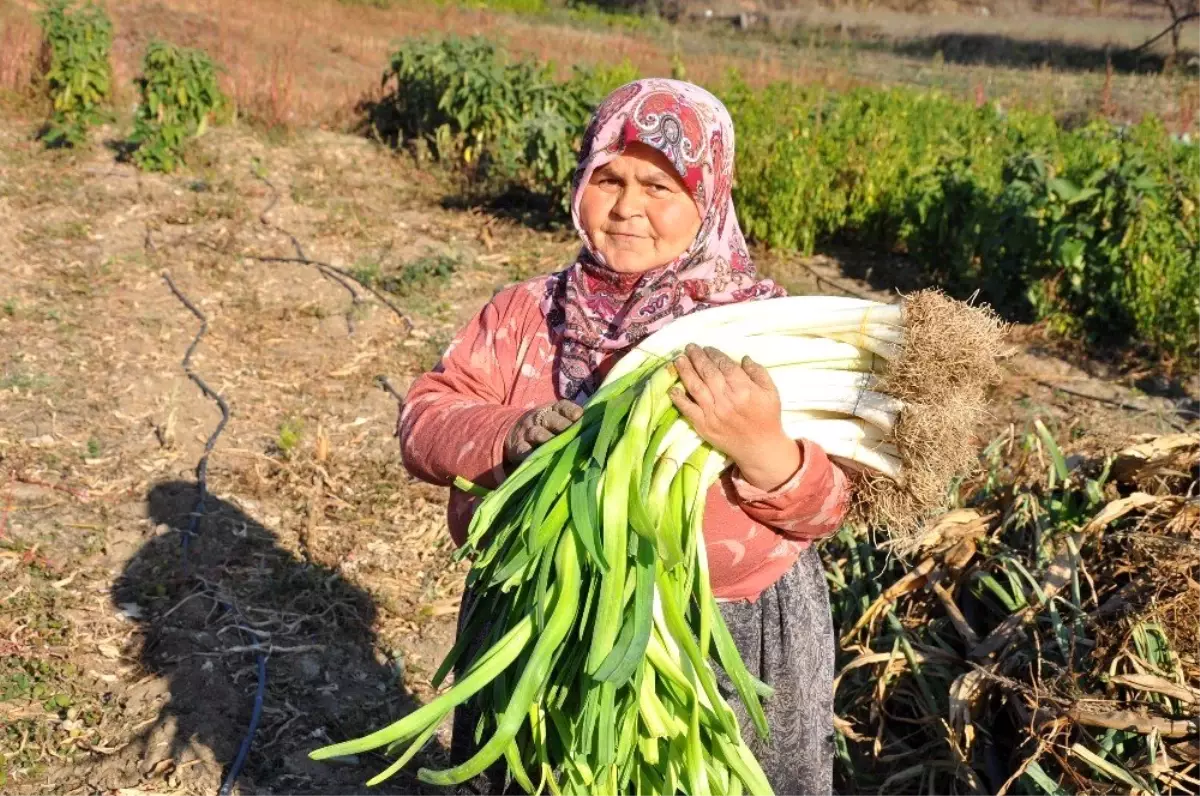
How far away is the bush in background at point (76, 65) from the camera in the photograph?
814cm

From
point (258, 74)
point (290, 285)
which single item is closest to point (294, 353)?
point (290, 285)

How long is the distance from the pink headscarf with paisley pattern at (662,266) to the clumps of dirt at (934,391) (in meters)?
0.32

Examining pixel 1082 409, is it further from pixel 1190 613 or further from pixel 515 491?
pixel 515 491

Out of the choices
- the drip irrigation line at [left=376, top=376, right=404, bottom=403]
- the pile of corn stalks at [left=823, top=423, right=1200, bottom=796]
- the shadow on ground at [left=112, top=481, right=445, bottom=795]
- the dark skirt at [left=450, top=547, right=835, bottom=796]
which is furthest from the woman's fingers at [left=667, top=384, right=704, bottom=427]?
the drip irrigation line at [left=376, top=376, right=404, bottom=403]

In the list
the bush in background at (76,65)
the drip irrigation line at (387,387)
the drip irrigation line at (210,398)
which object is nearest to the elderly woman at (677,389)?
the drip irrigation line at (210,398)

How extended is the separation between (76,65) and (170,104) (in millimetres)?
939

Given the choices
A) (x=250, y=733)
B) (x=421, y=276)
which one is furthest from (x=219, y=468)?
(x=421, y=276)

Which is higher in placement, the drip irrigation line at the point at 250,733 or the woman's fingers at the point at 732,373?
the woman's fingers at the point at 732,373

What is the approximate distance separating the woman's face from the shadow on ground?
5.63 ft

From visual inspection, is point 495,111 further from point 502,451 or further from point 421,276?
point 502,451

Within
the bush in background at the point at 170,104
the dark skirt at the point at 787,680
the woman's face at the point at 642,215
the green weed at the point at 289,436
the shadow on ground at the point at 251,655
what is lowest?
the shadow on ground at the point at 251,655

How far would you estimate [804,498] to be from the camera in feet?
5.19

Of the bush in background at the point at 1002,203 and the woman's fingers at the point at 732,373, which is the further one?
the bush in background at the point at 1002,203

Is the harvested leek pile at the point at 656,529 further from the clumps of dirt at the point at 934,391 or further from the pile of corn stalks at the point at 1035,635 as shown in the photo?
the pile of corn stalks at the point at 1035,635
